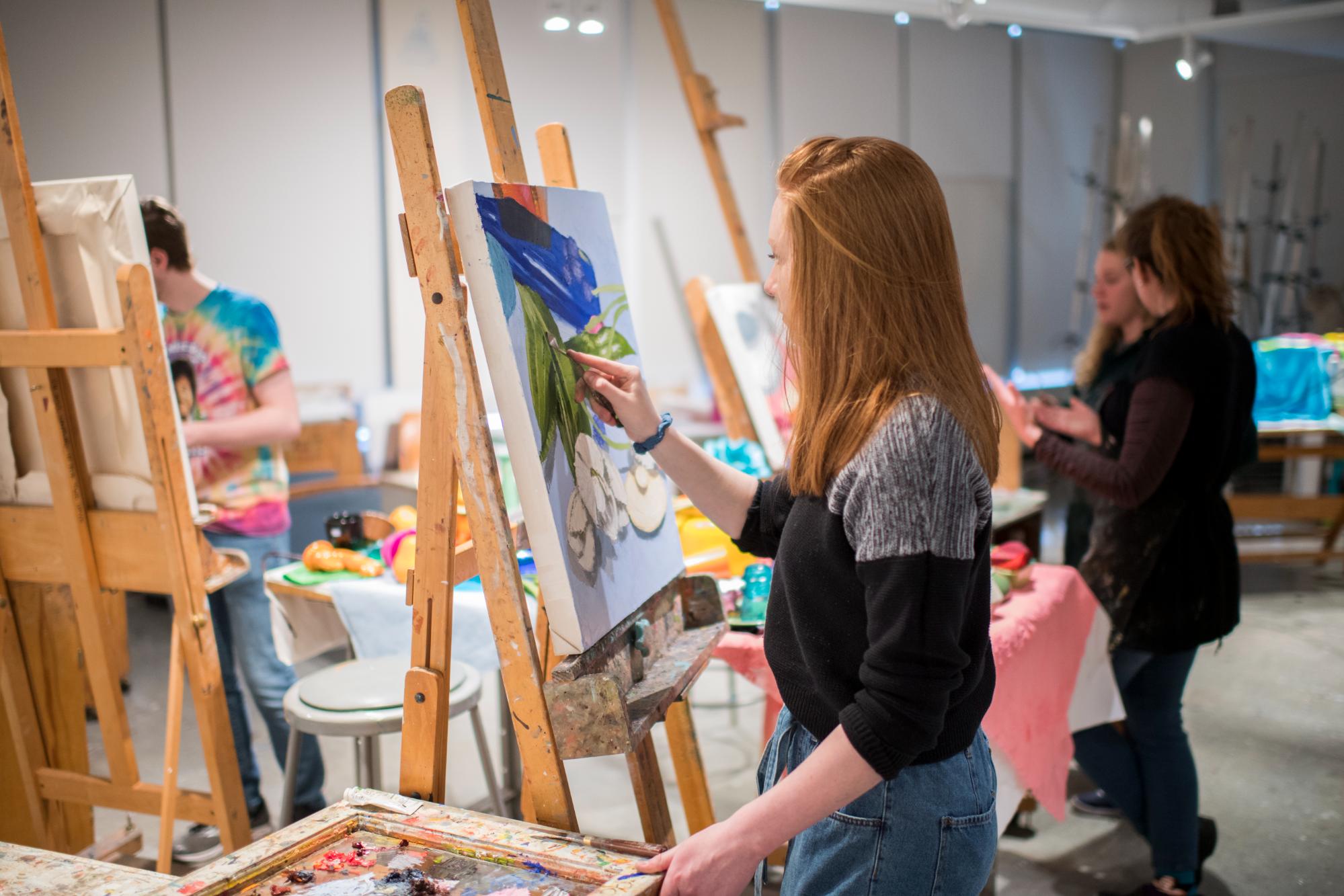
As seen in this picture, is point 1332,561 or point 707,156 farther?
point 1332,561

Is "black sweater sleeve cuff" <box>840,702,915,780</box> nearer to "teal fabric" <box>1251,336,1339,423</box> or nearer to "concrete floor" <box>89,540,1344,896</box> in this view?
"concrete floor" <box>89,540,1344,896</box>

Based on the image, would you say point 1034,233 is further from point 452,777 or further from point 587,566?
point 587,566

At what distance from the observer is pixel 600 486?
144 centimetres

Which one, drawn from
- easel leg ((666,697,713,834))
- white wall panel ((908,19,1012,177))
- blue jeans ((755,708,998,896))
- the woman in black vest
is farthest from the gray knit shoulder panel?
white wall panel ((908,19,1012,177))

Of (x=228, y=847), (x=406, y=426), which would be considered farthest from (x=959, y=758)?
(x=406, y=426)

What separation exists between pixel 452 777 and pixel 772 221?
238 centimetres

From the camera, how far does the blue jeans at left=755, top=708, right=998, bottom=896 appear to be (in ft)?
3.49

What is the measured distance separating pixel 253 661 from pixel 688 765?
1.23m

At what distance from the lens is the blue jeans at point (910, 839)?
106cm

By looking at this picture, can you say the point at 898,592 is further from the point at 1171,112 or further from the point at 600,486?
the point at 1171,112

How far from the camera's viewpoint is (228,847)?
2002 mm

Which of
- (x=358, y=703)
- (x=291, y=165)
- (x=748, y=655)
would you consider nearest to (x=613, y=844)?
(x=748, y=655)

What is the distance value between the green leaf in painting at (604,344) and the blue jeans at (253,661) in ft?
4.34

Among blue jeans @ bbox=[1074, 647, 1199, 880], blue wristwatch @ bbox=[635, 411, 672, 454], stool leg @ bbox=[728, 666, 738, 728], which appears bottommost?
stool leg @ bbox=[728, 666, 738, 728]
